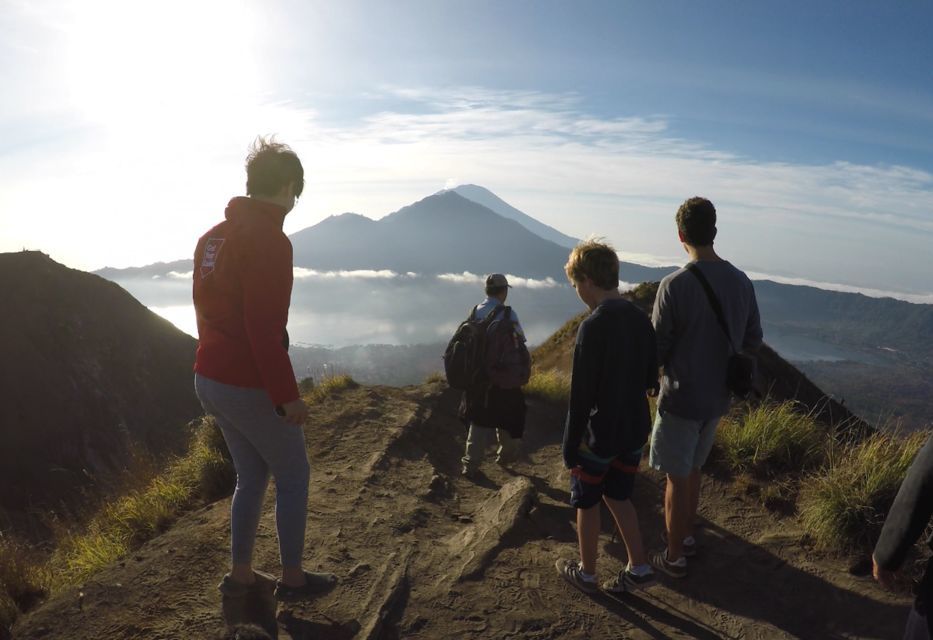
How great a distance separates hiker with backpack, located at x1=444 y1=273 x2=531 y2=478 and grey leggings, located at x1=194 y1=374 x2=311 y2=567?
2819 mm

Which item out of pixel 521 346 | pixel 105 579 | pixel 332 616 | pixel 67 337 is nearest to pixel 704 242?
pixel 521 346

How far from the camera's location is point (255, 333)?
269 cm

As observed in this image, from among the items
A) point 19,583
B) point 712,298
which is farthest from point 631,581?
point 19,583

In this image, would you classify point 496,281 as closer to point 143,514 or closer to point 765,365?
point 143,514

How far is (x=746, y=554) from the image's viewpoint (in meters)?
4.35

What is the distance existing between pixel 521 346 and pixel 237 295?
343 centimetres

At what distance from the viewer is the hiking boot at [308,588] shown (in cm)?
336

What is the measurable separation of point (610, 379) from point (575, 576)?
1.47m

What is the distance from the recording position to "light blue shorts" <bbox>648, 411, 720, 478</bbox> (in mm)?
3703

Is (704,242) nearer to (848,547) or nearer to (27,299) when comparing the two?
(848,547)

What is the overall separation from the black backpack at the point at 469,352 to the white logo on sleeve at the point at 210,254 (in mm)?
3137

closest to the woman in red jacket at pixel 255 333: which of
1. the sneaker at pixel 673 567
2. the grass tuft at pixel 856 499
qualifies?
the sneaker at pixel 673 567

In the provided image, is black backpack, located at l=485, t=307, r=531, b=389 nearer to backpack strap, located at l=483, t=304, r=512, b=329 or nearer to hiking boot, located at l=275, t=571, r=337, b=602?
backpack strap, located at l=483, t=304, r=512, b=329

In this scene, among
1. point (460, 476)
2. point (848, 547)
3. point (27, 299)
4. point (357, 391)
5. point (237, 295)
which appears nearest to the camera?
point (237, 295)
